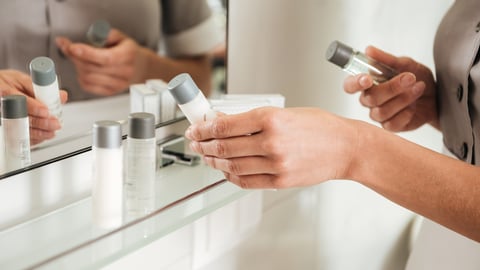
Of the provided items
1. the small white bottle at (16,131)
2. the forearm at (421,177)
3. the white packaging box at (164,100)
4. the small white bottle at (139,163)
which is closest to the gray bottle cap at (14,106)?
the small white bottle at (16,131)

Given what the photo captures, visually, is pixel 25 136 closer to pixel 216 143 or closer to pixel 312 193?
pixel 216 143

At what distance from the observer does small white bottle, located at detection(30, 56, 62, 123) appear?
2.15 ft

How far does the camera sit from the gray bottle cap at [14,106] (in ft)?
2.05

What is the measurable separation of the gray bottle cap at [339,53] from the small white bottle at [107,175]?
14.1 inches

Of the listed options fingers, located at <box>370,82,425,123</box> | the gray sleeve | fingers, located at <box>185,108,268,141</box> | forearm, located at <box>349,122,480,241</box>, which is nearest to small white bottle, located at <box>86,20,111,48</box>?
the gray sleeve

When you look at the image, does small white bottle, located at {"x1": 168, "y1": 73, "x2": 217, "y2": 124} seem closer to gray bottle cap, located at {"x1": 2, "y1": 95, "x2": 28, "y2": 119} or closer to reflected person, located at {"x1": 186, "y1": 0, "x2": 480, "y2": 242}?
reflected person, located at {"x1": 186, "y1": 0, "x2": 480, "y2": 242}

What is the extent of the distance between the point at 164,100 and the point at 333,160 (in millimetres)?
283

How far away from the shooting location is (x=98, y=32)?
2.45ft

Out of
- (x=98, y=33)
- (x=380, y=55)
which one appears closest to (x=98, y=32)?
(x=98, y=33)

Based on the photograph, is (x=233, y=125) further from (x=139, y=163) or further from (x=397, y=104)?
(x=397, y=104)

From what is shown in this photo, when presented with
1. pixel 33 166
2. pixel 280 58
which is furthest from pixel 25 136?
pixel 280 58

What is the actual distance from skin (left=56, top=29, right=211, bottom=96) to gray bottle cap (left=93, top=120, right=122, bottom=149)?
0.47 ft

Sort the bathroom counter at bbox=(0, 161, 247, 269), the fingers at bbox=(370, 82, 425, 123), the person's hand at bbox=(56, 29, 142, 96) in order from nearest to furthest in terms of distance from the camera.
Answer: the bathroom counter at bbox=(0, 161, 247, 269)
the person's hand at bbox=(56, 29, 142, 96)
the fingers at bbox=(370, 82, 425, 123)

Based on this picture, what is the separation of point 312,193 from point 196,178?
47 centimetres
